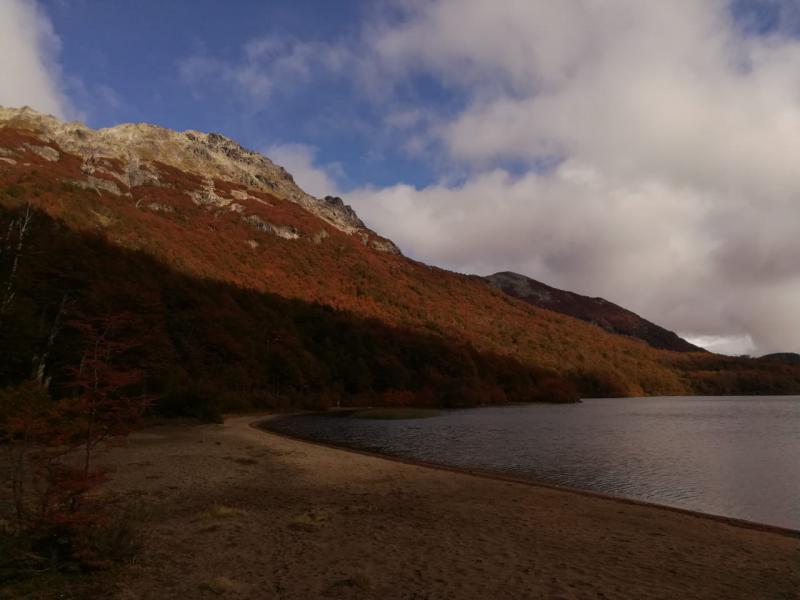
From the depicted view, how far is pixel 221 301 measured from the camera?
82438mm

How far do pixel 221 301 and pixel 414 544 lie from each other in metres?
77.2

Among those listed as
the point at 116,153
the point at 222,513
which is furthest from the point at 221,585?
the point at 116,153

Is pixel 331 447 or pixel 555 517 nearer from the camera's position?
pixel 555 517

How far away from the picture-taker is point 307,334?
10219 cm

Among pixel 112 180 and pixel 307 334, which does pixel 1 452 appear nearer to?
pixel 307 334

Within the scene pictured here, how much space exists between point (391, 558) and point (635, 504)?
43.5 feet

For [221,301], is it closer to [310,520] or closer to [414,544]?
[310,520]

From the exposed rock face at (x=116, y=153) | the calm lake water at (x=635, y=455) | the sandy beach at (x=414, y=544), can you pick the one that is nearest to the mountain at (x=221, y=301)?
the exposed rock face at (x=116, y=153)

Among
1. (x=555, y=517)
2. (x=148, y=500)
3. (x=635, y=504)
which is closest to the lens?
(x=148, y=500)

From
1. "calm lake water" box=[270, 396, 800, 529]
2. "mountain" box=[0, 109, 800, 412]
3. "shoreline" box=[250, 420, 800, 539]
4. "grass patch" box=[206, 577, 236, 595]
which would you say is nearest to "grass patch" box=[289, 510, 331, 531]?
"grass patch" box=[206, 577, 236, 595]

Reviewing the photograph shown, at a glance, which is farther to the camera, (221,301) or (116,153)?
(116,153)

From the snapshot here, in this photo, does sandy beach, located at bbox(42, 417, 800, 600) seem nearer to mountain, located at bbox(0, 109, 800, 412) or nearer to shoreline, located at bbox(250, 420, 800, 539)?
shoreline, located at bbox(250, 420, 800, 539)

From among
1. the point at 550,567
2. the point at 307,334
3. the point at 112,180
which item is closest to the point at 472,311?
the point at 307,334

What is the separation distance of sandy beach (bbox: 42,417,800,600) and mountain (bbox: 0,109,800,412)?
4765 millimetres
